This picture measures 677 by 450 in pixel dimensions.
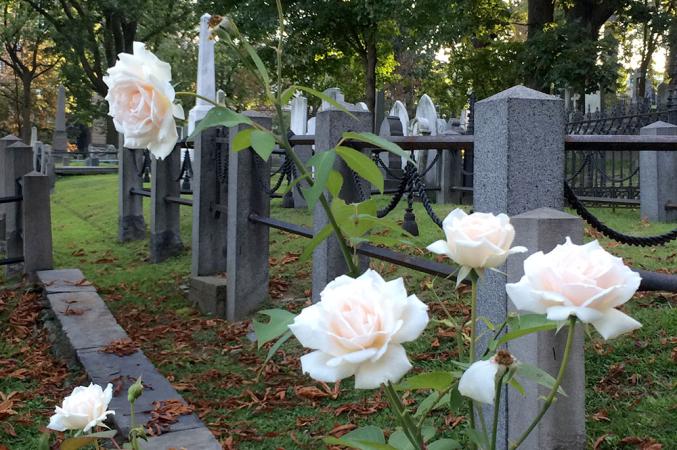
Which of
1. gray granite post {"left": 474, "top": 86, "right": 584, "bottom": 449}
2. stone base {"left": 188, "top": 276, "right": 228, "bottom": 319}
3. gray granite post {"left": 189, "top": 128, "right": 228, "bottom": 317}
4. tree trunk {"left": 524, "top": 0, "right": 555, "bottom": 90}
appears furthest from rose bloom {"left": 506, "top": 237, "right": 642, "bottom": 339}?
tree trunk {"left": 524, "top": 0, "right": 555, "bottom": 90}

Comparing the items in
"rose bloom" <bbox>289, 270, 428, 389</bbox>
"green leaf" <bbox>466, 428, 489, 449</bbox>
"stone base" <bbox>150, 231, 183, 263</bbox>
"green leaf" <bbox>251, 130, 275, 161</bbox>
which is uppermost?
"green leaf" <bbox>251, 130, 275, 161</bbox>

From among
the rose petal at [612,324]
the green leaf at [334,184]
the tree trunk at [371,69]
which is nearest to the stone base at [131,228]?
the green leaf at [334,184]

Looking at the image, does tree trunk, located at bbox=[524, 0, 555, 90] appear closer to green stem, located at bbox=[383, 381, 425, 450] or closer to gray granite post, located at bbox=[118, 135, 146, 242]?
gray granite post, located at bbox=[118, 135, 146, 242]

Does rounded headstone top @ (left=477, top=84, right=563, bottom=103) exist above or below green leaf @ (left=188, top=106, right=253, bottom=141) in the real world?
above

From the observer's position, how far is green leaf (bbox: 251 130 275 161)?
4.13 feet

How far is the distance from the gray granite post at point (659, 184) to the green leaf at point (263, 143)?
820cm

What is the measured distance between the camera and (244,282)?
18.8ft

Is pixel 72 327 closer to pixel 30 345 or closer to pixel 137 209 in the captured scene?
pixel 30 345

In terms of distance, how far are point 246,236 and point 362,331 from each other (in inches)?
197

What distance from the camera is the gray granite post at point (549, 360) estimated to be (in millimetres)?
2275

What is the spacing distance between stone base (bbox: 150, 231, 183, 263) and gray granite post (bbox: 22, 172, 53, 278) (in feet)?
4.93

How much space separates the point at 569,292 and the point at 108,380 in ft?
12.5

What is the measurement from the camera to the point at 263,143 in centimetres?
127

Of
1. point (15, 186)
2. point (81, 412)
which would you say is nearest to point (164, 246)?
point (15, 186)
